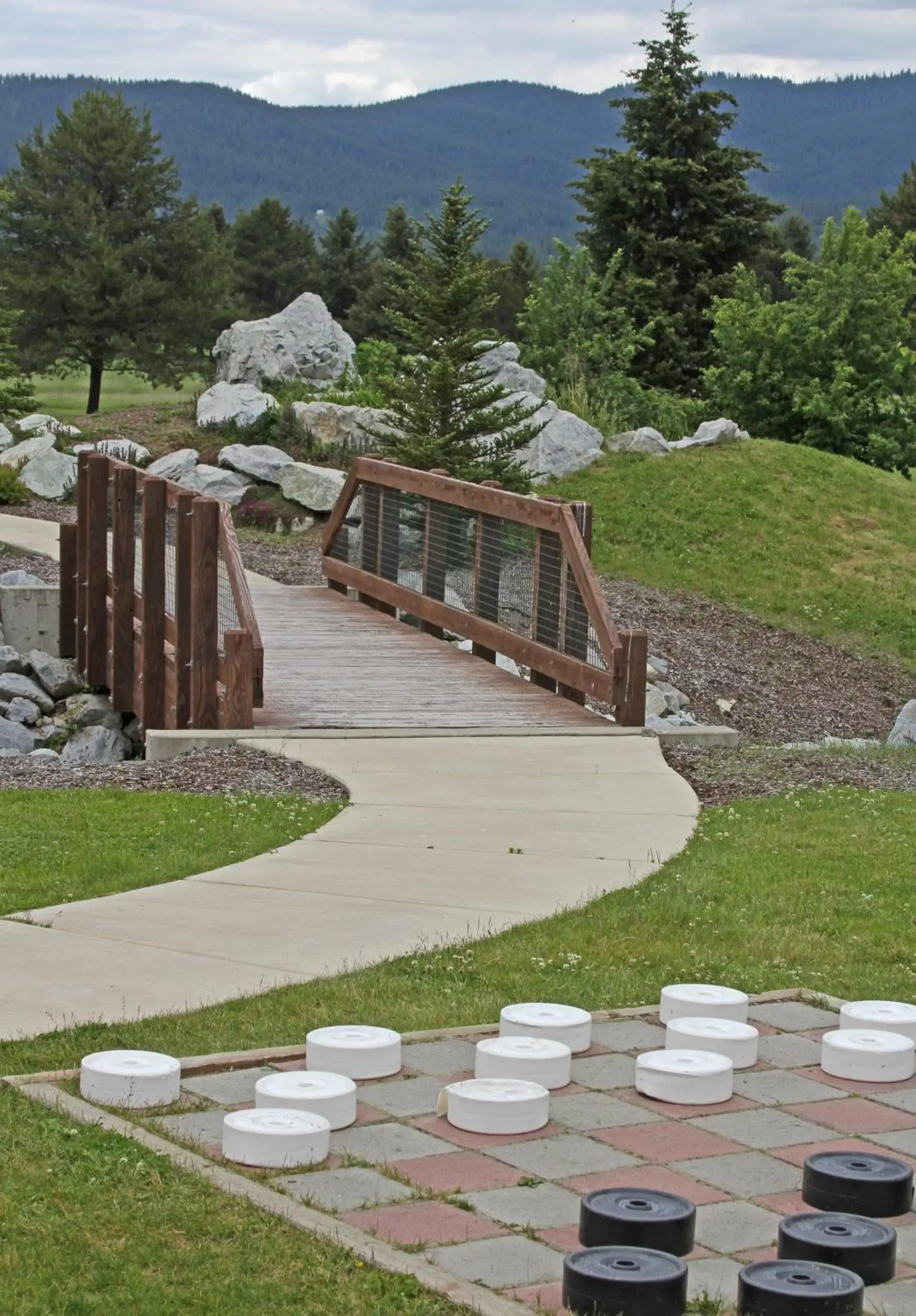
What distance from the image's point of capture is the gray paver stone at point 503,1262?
357 centimetres

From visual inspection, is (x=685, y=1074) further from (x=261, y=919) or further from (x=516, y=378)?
(x=516, y=378)

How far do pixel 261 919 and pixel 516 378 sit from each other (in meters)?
20.2

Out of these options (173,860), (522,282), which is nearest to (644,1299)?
(173,860)

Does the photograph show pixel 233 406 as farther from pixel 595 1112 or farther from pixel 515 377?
pixel 595 1112

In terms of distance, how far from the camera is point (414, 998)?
5727 mm

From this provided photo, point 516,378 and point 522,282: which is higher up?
point 522,282

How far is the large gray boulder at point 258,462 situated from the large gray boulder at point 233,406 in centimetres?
197

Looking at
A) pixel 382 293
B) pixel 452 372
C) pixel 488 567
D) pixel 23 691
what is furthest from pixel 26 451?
pixel 382 293

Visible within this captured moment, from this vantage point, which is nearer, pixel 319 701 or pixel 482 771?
pixel 482 771

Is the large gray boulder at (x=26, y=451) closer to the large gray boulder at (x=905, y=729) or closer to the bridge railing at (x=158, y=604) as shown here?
the bridge railing at (x=158, y=604)

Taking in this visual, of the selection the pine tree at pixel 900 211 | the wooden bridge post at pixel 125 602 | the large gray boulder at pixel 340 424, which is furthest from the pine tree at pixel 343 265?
the wooden bridge post at pixel 125 602

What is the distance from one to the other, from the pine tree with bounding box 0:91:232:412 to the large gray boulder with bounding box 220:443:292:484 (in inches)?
1011

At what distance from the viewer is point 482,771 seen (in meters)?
9.93

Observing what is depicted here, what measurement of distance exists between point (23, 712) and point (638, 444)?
12.3m
